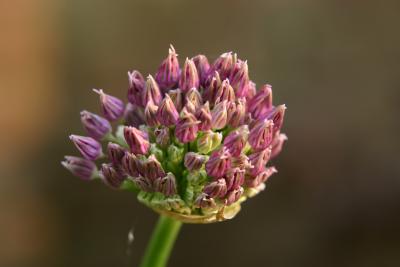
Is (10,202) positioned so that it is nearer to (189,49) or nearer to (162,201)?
(189,49)

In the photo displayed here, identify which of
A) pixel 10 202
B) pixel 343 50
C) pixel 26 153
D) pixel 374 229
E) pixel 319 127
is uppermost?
pixel 343 50

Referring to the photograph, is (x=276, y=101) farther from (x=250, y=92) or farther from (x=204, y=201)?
(x=204, y=201)

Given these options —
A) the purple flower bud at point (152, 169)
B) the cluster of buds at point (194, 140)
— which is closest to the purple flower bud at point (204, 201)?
the cluster of buds at point (194, 140)

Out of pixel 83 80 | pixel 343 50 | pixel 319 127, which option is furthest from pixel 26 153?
pixel 343 50

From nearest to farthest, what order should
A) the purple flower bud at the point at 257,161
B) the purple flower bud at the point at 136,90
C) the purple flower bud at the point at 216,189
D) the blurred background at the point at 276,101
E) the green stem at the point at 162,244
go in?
the purple flower bud at the point at 216,189
the purple flower bud at the point at 257,161
the purple flower bud at the point at 136,90
the green stem at the point at 162,244
the blurred background at the point at 276,101

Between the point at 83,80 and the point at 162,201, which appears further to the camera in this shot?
the point at 83,80

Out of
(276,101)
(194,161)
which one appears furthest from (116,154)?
(276,101)

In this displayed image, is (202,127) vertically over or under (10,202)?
over

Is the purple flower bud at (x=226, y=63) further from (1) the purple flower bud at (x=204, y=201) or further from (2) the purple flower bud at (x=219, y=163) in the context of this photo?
(1) the purple flower bud at (x=204, y=201)
